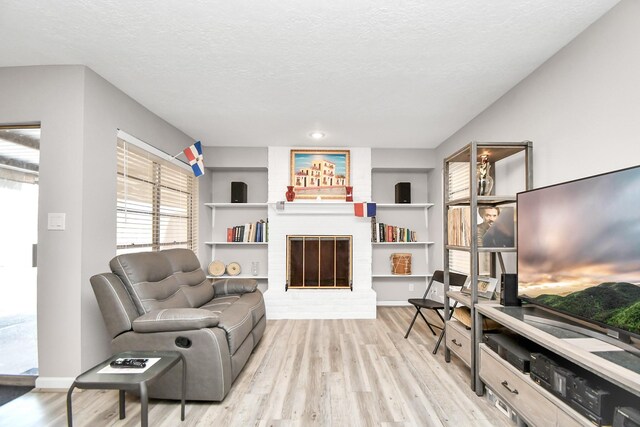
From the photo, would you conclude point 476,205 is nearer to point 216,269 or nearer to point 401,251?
point 401,251

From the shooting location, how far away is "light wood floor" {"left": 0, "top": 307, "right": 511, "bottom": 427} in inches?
76.4

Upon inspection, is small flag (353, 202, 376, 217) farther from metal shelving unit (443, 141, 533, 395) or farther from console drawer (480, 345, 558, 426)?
console drawer (480, 345, 558, 426)

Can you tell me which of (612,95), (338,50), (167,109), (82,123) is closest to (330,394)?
(338,50)

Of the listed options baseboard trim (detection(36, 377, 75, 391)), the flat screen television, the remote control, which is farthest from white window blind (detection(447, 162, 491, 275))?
baseboard trim (detection(36, 377, 75, 391))

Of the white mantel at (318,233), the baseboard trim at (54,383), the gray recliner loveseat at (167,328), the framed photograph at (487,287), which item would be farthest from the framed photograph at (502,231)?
the baseboard trim at (54,383)

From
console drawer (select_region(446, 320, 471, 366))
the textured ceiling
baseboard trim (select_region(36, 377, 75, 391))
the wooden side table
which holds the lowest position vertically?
baseboard trim (select_region(36, 377, 75, 391))

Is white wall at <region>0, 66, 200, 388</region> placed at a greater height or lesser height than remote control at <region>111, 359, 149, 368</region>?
greater

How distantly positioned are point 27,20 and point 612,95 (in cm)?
345

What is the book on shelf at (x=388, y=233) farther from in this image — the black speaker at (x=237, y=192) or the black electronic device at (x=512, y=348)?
the black electronic device at (x=512, y=348)

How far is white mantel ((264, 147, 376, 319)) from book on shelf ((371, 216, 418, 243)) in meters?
0.21

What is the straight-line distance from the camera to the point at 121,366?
171 cm

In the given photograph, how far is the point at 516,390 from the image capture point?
5.92ft

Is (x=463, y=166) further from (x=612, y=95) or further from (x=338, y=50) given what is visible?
(x=338, y=50)

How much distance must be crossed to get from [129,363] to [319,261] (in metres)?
3.00
